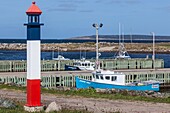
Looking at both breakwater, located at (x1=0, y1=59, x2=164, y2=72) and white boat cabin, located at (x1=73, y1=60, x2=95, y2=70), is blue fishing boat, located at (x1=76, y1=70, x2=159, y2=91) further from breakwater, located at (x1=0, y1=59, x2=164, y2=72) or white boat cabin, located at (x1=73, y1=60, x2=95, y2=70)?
white boat cabin, located at (x1=73, y1=60, x2=95, y2=70)

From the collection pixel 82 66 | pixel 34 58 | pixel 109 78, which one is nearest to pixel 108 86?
pixel 109 78

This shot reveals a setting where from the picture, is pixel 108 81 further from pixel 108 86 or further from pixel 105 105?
pixel 105 105

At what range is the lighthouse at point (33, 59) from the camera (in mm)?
→ 17750

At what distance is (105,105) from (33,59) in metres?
4.60

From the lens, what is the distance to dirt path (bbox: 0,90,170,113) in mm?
19766

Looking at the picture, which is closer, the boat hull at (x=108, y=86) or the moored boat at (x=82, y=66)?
the boat hull at (x=108, y=86)

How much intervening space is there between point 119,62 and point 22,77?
26545 millimetres

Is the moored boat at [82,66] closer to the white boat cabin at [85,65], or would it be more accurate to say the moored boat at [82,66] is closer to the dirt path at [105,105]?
the white boat cabin at [85,65]

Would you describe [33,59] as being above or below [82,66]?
above

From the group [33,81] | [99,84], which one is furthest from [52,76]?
[33,81]

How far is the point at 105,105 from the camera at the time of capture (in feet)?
69.6

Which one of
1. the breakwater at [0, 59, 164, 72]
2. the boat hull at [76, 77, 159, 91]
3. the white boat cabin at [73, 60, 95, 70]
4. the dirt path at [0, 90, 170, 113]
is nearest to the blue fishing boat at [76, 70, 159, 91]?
the boat hull at [76, 77, 159, 91]

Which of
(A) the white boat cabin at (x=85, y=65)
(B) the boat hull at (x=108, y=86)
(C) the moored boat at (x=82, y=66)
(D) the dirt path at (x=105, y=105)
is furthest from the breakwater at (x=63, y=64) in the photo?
(D) the dirt path at (x=105, y=105)

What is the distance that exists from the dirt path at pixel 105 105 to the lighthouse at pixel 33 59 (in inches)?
96.6
